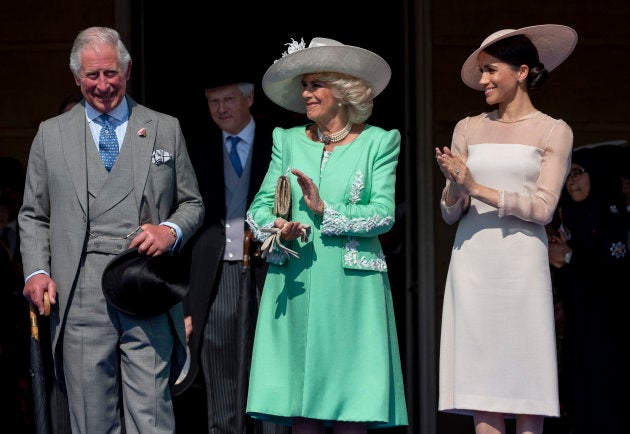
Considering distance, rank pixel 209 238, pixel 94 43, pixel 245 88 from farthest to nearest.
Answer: pixel 245 88
pixel 209 238
pixel 94 43

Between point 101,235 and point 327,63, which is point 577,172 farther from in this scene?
point 101,235

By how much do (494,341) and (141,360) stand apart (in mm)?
1389

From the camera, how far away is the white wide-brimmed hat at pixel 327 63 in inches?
232

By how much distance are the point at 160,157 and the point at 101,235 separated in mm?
400

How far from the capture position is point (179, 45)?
27.5 ft

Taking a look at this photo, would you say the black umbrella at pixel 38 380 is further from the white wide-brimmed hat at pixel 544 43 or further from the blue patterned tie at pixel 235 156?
the white wide-brimmed hat at pixel 544 43

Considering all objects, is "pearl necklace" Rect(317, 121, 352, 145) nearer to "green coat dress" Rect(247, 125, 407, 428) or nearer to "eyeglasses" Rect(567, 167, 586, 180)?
"green coat dress" Rect(247, 125, 407, 428)

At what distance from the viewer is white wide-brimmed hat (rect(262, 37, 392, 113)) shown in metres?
5.89

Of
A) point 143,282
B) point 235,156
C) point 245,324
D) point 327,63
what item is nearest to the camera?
point 143,282

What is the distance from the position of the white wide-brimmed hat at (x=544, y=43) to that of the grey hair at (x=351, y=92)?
46 cm

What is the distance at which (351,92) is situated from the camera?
592 cm

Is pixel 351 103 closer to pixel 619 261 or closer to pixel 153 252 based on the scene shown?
pixel 153 252

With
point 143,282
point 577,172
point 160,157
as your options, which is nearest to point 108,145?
point 160,157

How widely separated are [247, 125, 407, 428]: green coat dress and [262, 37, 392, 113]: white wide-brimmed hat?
282 millimetres
